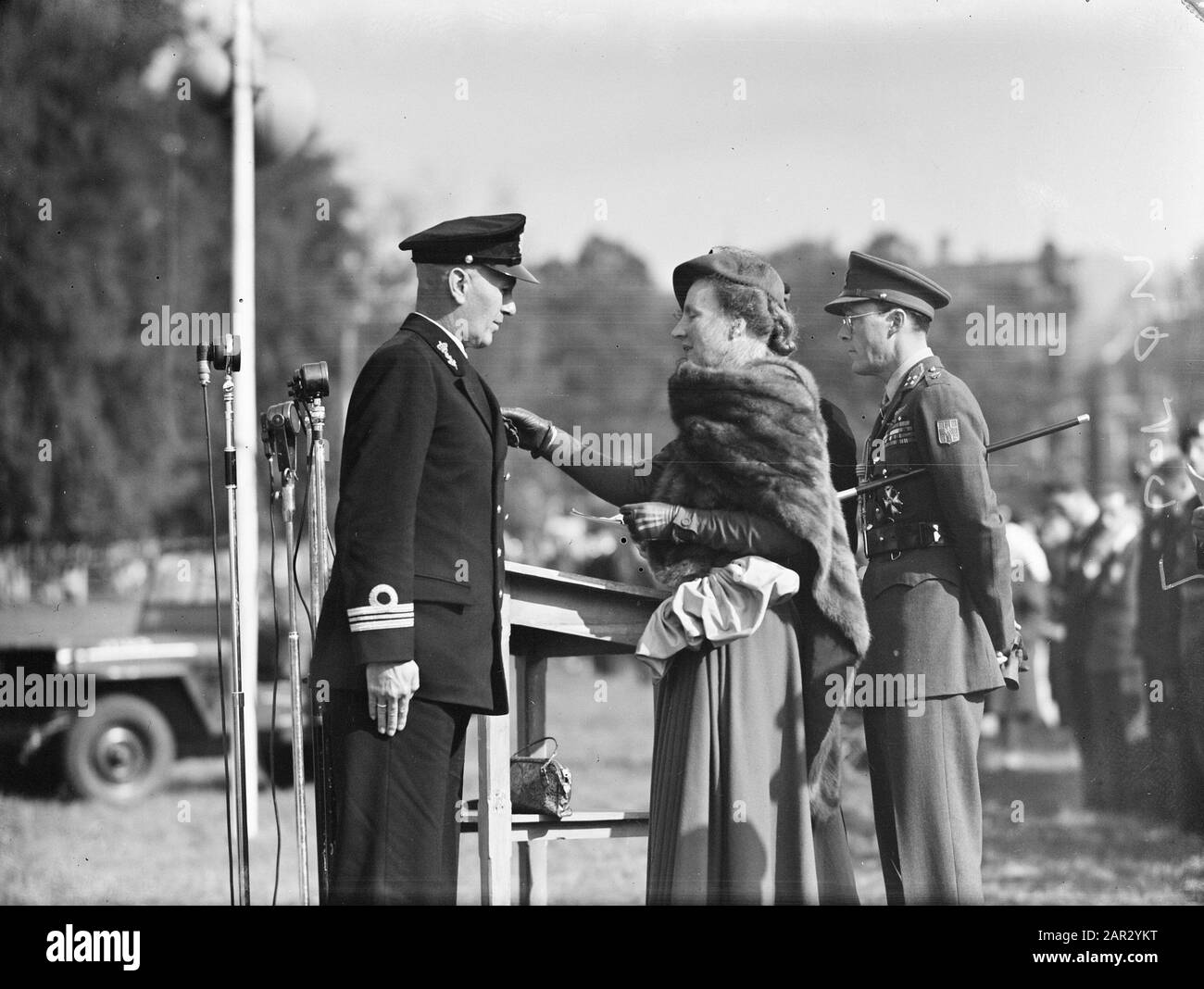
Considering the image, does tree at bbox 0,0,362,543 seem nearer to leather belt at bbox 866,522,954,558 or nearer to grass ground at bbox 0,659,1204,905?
grass ground at bbox 0,659,1204,905

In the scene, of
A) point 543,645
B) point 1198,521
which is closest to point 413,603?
point 543,645

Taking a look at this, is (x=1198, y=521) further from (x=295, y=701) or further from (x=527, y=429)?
(x=295, y=701)

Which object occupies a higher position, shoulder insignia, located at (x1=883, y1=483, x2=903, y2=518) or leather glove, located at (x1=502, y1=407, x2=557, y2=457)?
leather glove, located at (x1=502, y1=407, x2=557, y2=457)

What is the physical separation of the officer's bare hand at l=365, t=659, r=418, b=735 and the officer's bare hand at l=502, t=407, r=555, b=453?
67 centimetres

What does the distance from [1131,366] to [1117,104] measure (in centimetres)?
65

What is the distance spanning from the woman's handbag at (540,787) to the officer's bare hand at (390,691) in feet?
1.67

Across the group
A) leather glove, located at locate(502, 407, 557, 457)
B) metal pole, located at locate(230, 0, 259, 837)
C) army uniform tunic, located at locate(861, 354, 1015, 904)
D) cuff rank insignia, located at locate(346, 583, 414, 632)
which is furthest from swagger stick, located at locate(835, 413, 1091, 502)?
metal pole, located at locate(230, 0, 259, 837)

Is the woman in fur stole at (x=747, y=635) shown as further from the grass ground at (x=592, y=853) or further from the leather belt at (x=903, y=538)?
the grass ground at (x=592, y=853)

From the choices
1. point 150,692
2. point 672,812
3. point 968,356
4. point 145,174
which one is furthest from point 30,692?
point 150,692

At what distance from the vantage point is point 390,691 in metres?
3.75

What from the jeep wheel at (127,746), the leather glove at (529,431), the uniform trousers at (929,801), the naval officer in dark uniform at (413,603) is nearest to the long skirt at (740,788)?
the uniform trousers at (929,801)

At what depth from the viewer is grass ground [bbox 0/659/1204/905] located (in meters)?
4.06

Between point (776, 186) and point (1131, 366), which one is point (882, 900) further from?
point (776, 186)

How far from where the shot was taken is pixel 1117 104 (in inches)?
159
